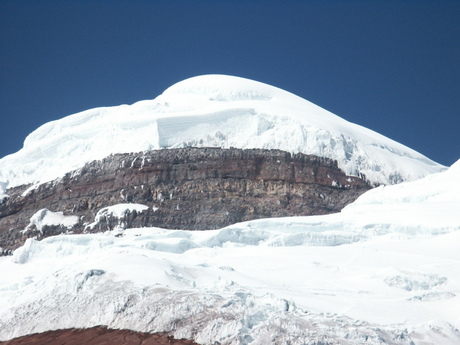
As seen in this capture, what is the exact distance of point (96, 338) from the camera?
2169cm

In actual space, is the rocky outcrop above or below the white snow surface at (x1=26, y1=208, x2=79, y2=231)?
below

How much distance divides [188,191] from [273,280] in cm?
2243

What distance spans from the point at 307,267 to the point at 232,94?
3598 centimetres

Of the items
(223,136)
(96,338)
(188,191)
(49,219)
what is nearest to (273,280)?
(96,338)

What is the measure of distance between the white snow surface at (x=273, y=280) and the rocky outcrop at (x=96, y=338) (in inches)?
14.1

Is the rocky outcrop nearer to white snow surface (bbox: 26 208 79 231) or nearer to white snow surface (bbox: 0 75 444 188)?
white snow surface (bbox: 26 208 79 231)

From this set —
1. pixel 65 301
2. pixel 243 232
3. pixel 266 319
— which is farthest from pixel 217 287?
pixel 243 232

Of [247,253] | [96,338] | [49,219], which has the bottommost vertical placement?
[96,338]

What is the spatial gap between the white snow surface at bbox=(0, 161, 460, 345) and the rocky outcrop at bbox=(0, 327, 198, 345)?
1.17ft

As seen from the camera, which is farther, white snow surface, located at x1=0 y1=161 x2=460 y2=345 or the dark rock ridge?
the dark rock ridge

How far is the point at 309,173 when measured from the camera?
5238 cm

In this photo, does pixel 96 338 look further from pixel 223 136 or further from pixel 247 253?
pixel 223 136

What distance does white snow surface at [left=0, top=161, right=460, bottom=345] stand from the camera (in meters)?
21.4

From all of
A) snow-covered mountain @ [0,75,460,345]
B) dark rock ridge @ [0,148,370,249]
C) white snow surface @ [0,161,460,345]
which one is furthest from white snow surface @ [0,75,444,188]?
white snow surface @ [0,161,460,345]
